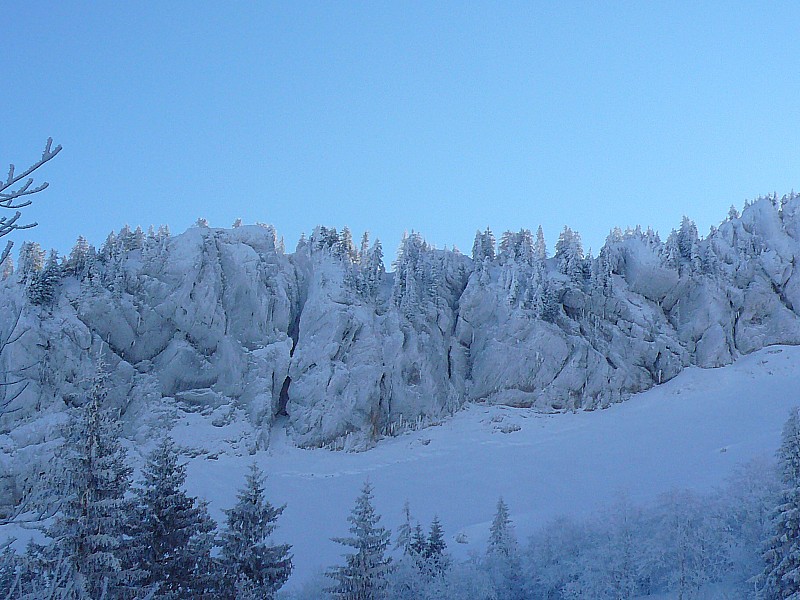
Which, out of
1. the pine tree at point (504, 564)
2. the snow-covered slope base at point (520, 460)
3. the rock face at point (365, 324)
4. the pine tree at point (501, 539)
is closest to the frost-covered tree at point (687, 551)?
the pine tree at point (504, 564)

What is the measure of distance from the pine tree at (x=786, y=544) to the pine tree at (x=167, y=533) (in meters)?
19.9

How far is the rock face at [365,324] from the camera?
198 feet

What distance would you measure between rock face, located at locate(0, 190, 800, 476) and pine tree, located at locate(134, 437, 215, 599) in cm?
3642

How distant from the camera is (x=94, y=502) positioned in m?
17.1

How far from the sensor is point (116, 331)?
203ft

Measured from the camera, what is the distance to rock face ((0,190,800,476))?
60250 mm

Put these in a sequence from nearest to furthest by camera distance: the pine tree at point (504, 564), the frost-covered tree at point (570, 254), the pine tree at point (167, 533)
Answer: the pine tree at point (167, 533)
the pine tree at point (504, 564)
the frost-covered tree at point (570, 254)

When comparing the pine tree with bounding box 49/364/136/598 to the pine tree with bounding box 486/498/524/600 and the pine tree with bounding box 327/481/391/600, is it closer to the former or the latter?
the pine tree with bounding box 327/481/391/600

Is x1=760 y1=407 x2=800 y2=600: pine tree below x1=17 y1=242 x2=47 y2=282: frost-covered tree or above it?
below

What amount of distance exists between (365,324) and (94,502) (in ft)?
170

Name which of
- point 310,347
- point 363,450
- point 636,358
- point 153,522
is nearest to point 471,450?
point 363,450

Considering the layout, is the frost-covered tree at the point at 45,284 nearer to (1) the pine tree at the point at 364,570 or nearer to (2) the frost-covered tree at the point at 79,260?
(2) the frost-covered tree at the point at 79,260

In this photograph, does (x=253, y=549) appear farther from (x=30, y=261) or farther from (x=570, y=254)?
(x=570, y=254)

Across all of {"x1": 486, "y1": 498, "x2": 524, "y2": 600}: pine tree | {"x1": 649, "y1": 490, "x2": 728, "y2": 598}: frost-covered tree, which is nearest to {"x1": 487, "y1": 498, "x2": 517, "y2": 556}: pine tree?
{"x1": 486, "y1": 498, "x2": 524, "y2": 600}: pine tree
